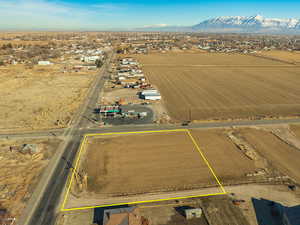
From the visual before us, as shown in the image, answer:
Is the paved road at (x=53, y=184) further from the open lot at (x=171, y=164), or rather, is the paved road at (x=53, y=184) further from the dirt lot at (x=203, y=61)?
the dirt lot at (x=203, y=61)

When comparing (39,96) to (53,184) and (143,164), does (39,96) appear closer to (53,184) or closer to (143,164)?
(53,184)

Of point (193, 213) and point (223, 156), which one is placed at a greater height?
point (223, 156)

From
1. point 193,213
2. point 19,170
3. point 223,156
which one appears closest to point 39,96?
point 19,170

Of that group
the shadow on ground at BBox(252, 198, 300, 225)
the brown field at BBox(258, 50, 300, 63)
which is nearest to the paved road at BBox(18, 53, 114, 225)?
the shadow on ground at BBox(252, 198, 300, 225)

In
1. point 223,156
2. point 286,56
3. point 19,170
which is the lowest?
point 19,170

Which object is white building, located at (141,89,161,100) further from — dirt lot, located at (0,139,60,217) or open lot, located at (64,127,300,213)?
dirt lot, located at (0,139,60,217)

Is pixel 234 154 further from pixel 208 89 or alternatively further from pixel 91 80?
pixel 91 80

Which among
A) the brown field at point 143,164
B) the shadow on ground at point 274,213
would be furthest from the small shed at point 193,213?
the shadow on ground at point 274,213
